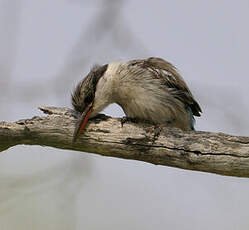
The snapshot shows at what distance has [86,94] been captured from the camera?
4605 millimetres

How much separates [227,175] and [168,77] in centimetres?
147

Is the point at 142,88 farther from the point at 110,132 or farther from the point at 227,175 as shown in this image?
the point at 227,175

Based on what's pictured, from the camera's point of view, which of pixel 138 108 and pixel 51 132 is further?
pixel 138 108

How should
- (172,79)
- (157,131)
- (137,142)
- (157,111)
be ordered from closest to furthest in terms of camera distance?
1. (137,142)
2. (157,131)
3. (157,111)
4. (172,79)

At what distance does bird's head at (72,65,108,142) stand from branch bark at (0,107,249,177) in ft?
0.62

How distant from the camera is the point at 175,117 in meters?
4.76

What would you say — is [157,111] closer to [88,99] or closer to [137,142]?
[88,99]

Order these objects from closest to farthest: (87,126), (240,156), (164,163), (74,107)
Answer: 1. (240,156)
2. (164,163)
3. (87,126)
4. (74,107)

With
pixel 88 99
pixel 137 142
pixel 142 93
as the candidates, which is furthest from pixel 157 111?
pixel 137 142

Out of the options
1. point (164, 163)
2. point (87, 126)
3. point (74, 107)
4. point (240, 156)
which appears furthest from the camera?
point (74, 107)

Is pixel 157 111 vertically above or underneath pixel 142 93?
underneath

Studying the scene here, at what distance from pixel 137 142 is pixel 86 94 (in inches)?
39.2

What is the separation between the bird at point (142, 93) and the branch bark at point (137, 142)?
15.6 inches

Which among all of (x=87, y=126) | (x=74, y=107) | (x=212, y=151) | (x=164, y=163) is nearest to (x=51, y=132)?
(x=87, y=126)
